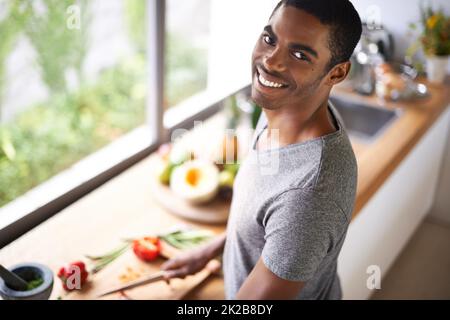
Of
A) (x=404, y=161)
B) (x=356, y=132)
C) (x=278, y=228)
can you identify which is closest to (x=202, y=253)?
(x=278, y=228)

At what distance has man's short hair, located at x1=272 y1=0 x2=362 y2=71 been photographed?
55cm

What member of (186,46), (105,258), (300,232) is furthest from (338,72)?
(186,46)

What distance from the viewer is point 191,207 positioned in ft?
3.83

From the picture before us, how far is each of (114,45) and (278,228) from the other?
2589 millimetres

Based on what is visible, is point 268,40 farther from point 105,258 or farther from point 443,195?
point 443,195

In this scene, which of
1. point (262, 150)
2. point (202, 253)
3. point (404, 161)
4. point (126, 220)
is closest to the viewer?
point (262, 150)

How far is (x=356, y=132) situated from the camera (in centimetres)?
151

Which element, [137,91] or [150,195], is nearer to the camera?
[150,195]

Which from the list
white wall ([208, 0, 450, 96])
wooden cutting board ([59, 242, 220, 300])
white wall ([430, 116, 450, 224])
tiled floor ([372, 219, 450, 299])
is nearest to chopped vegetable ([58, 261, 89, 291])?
wooden cutting board ([59, 242, 220, 300])

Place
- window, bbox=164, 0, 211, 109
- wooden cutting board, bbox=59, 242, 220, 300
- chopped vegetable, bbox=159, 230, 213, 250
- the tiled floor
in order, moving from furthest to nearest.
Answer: window, bbox=164, 0, 211, 109
the tiled floor
chopped vegetable, bbox=159, 230, 213, 250
wooden cutting board, bbox=59, 242, 220, 300

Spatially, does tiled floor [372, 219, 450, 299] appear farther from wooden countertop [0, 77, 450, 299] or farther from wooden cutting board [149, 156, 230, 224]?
wooden cutting board [149, 156, 230, 224]

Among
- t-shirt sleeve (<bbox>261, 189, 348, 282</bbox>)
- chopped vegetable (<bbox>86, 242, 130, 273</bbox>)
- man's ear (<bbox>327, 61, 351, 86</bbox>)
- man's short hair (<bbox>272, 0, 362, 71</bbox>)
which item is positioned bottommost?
chopped vegetable (<bbox>86, 242, 130, 273</bbox>)
